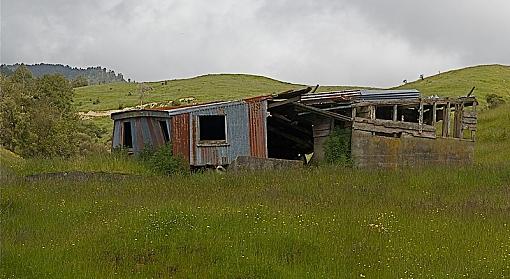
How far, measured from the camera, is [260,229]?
13.1m

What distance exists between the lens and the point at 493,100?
61219mm

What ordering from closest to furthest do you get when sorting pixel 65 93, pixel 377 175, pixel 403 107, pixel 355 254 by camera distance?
Answer: pixel 355 254 → pixel 377 175 → pixel 403 107 → pixel 65 93

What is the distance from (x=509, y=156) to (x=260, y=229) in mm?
23466

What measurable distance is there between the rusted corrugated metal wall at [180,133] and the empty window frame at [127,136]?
3.80m

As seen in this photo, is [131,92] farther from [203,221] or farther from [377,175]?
[203,221]

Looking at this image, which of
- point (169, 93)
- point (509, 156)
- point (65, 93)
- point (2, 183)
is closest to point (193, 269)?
point (2, 183)

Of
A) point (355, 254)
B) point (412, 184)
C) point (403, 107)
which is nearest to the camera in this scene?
point (355, 254)

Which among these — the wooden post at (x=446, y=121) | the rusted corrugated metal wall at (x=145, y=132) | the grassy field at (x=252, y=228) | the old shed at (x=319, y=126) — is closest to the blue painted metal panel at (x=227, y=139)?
the old shed at (x=319, y=126)

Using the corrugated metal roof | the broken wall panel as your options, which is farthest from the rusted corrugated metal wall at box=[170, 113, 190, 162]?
Result: the broken wall panel

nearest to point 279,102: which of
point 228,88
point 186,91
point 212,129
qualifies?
point 212,129

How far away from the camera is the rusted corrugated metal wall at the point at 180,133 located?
1003 inches

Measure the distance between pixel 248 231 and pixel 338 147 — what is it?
1449cm

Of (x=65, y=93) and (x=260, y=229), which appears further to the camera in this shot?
(x=65, y=93)

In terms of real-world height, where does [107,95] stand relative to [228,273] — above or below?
above
